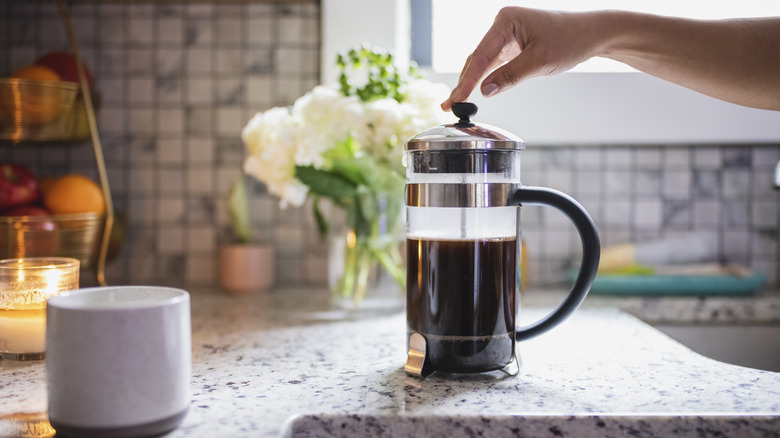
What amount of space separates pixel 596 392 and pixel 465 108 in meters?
0.32

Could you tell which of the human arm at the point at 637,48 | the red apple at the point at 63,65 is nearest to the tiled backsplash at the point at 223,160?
the red apple at the point at 63,65

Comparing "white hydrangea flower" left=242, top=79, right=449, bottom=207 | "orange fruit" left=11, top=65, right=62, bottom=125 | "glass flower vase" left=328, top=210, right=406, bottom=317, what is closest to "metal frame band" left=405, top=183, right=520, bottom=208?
"white hydrangea flower" left=242, top=79, right=449, bottom=207

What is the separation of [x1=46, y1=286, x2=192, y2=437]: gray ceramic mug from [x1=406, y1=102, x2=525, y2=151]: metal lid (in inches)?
11.6

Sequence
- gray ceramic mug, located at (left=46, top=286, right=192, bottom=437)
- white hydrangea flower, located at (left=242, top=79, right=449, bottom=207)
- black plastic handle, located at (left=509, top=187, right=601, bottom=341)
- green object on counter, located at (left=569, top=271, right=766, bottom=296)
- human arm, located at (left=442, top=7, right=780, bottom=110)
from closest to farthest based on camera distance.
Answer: gray ceramic mug, located at (left=46, top=286, right=192, bottom=437)
black plastic handle, located at (left=509, top=187, right=601, bottom=341)
human arm, located at (left=442, top=7, right=780, bottom=110)
white hydrangea flower, located at (left=242, top=79, right=449, bottom=207)
green object on counter, located at (left=569, top=271, right=766, bottom=296)

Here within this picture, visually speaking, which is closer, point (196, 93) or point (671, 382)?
point (671, 382)

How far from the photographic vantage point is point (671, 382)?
2.05ft

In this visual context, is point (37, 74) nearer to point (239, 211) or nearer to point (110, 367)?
point (239, 211)

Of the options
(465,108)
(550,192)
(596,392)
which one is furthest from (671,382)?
(465,108)

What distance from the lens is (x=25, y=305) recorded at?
2.25ft

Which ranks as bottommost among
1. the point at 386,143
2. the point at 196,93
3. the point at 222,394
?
the point at 222,394

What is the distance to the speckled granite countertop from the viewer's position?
1.71ft

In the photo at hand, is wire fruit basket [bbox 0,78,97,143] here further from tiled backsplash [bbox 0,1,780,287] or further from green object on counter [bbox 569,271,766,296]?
green object on counter [bbox 569,271,766,296]

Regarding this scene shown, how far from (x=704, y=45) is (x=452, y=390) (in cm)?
53

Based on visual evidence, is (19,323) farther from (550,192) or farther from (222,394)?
(550,192)
